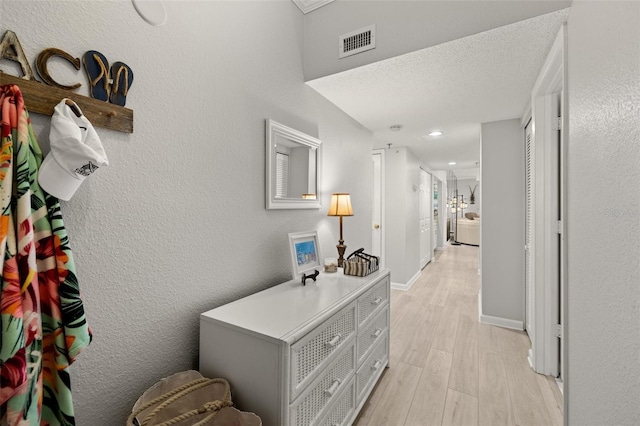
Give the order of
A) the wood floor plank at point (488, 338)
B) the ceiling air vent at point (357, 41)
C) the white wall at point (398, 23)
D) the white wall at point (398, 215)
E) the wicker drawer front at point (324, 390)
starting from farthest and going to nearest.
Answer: the white wall at point (398, 215) < the wood floor plank at point (488, 338) < the ceiling air vent at point (357, 41) < the white wall at point (398, 23) < the wicker drawer front at point (324, 390)

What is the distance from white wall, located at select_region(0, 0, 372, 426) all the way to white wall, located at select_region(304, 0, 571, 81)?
277 mm

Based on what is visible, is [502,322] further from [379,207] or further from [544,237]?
[379,207]

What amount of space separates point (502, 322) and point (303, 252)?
8.11 feet

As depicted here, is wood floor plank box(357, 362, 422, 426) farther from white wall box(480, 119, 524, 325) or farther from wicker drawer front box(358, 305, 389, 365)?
white wall box(480, 119, 524, 325)

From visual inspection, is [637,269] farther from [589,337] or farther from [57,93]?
[57,93]

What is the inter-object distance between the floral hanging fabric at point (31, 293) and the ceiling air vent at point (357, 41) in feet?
5.71

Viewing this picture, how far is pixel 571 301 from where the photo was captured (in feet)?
4.64

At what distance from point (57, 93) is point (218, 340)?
3.55 ft

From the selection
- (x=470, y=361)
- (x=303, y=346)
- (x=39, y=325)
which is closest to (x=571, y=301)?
(x=470, y=361)

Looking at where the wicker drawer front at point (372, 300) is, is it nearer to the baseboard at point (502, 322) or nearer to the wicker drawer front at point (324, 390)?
the wicker drawer front at point (324, 390)

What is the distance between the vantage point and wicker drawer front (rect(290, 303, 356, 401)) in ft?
3.75

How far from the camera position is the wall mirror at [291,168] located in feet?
5.91

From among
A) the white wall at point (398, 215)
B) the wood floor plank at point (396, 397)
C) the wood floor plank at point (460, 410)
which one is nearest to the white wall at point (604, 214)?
the wood floor plank at point (460, 410)

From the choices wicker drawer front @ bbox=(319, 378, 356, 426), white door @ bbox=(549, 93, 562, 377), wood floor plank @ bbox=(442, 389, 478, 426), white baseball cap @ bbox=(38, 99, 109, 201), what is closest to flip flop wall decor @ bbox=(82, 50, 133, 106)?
white baseball cap @ bbox=(38, 99, 109, 201)
